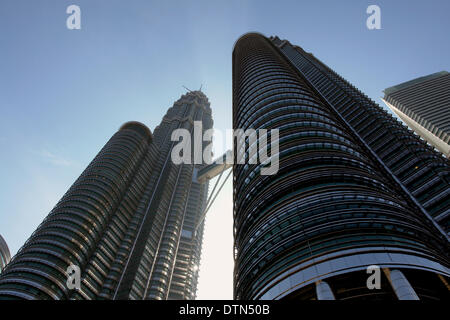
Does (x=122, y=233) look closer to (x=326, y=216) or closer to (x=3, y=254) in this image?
(x=3, y=254)

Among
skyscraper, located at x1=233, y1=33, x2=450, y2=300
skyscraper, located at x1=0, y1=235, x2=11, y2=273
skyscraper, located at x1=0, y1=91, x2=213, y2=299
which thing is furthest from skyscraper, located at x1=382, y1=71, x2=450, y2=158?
skyscraper, located at x1=0, y1=235, x2=11, y2=273

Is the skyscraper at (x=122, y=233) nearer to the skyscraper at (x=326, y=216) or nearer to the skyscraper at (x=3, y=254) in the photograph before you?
the skyscraper at (x=326, y=216)

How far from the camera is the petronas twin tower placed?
27.0 m

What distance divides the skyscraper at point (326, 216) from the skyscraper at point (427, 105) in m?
68.4

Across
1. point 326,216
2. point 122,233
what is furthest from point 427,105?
point 326,216

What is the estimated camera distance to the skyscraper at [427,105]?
126 meters

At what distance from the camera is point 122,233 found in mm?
97312

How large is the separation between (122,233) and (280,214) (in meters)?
73.8

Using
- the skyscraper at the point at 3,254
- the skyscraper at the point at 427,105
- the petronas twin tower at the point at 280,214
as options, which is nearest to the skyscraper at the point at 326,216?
the petronas twin tower at the point at 280,214

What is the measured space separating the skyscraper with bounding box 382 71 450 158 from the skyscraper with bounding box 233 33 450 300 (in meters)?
68.4

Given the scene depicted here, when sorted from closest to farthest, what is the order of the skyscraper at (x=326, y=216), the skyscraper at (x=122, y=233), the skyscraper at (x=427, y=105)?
the skyscraper at (x=326, y=216), the skyscraper at (x=122, y=233), the skyscraper at (x=427, y=105)

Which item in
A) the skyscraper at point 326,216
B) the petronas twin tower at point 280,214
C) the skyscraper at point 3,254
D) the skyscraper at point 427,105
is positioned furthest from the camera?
the skyscraper at point 3,254

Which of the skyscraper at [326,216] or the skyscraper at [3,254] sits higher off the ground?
the skyscraper at [3,254]

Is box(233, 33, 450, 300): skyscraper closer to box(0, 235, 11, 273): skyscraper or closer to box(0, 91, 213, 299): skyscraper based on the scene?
box(0, 91, 213, 299): skyscraper
